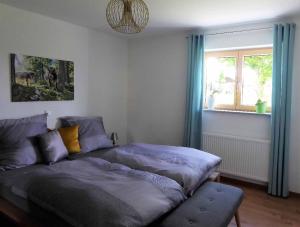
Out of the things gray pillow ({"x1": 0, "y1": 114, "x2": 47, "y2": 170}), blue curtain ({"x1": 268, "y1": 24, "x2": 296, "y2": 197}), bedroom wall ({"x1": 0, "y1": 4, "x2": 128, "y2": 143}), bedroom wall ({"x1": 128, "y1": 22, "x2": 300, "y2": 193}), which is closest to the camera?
gray pillow ({"x1": 0, "y1": 114, "x2": 47, "y2": 170})

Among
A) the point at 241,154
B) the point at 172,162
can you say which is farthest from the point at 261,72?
the point at 172,162

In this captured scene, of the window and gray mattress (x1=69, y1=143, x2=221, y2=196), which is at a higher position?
the window

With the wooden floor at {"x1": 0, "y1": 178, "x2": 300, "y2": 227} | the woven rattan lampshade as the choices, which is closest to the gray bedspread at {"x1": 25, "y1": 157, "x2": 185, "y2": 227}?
the wooden floor at {"x1": 0, "y1": 178, "x2": 300, "y2": 227}

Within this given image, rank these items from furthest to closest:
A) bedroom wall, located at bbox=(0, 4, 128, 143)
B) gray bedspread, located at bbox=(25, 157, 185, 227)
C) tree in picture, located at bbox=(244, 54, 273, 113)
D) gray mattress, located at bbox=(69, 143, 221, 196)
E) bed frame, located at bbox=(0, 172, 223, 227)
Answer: tree in picture, located at bbox=(244, 54, 273, 113), bedroom wall, located at bbox=(0, 4, 128, 143), gray mattress, located at bbox=(69, 143, 221, 196), bed frame, located at bbox=(0, 172, 223, 227), gray bedspread, located at bbox=(25, 157, 185, 227)

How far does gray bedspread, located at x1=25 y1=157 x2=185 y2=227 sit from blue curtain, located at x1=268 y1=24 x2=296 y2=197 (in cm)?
176

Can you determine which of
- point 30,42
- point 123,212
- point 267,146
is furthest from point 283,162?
point 30,42

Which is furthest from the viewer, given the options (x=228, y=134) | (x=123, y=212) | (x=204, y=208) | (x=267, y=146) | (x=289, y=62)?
(x=228, y=134)

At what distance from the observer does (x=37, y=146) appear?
272 cm

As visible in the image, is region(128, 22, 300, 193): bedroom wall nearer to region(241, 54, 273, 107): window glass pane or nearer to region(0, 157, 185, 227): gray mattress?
region(241, 54, 273, 107): window glass pane

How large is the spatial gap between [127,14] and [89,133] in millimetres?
1869

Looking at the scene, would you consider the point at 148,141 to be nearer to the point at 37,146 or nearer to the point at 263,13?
the point at 37,146

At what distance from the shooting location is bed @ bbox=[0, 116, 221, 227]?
4.87ft

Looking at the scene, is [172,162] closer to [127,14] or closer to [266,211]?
[266,211]

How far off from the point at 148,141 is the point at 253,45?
7.15 feet
